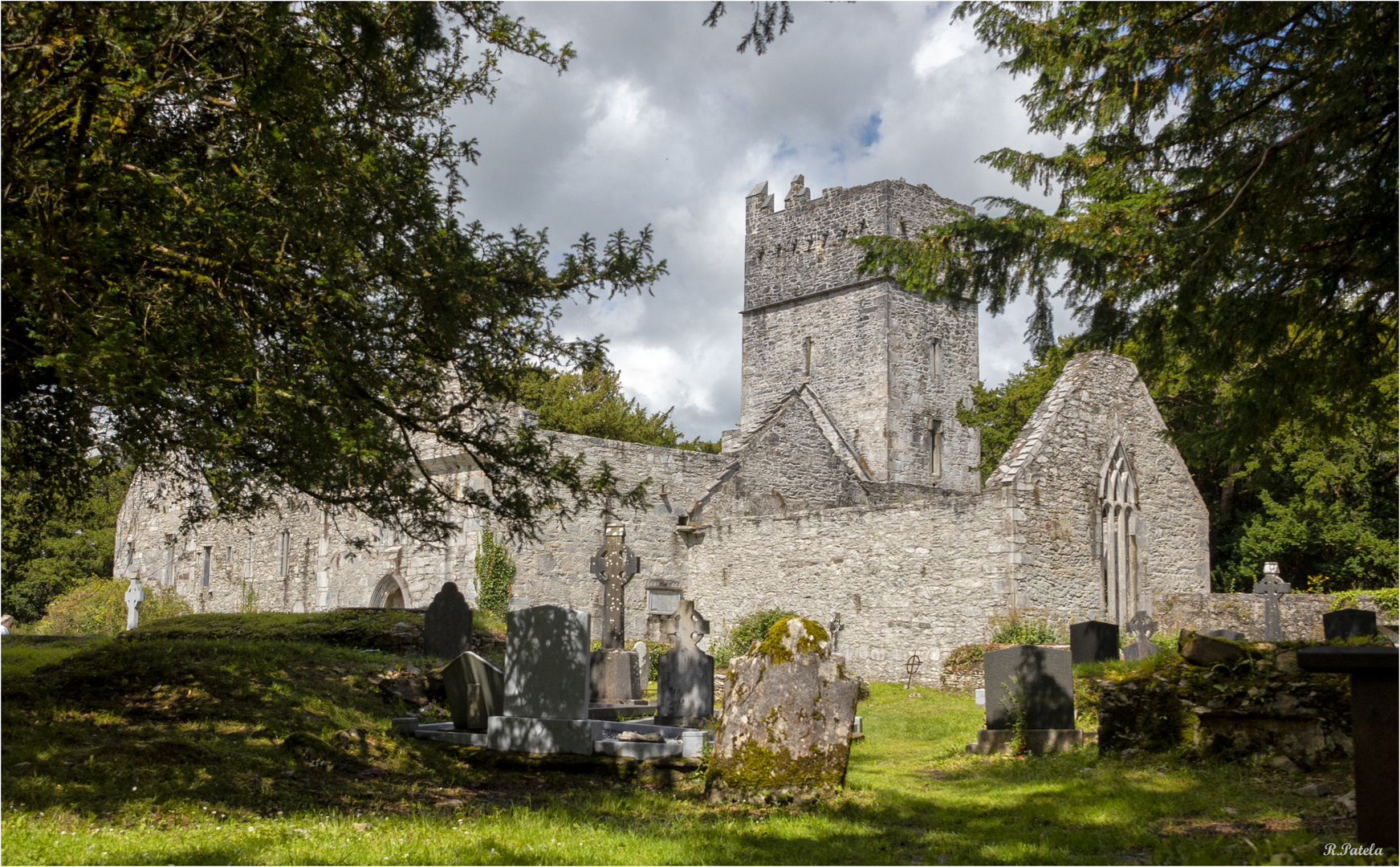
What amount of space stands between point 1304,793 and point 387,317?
23.0ft

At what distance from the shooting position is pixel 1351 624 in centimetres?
1259

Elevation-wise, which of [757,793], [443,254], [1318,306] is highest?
[443,254]

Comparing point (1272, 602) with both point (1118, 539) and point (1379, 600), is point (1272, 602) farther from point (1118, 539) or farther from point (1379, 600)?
point (1118, 539)

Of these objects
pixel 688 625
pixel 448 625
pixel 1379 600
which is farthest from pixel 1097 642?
pixel 448 625

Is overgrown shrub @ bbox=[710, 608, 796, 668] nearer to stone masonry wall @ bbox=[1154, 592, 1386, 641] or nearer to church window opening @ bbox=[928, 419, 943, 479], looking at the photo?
stone masonry wall @ bbox=[1154, 592, 1386, 641]

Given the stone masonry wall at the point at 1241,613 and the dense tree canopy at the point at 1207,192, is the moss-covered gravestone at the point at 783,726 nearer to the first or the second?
the dense tree canopy at the point at 1207,192

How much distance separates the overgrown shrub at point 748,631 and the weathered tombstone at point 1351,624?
352 inches

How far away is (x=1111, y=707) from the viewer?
28.1 ft

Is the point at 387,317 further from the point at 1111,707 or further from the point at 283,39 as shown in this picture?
the point at 1111,707

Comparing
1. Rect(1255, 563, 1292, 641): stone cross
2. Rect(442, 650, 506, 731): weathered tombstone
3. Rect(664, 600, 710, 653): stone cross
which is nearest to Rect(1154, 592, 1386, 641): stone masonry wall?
Rect(1255, 563, 1292, 641): stone cross

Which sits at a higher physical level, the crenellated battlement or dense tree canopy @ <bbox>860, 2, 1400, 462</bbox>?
the crenellated battlement

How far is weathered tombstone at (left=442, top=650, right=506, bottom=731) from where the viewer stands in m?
9.47

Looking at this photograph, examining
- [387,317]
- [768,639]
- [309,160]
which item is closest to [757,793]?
[768,639]

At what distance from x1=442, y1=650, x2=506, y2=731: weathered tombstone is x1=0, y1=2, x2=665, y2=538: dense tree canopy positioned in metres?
1.48
